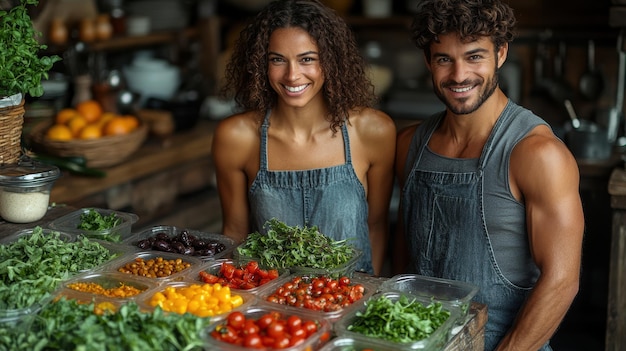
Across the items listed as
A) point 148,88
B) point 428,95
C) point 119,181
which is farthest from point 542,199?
point 148,88

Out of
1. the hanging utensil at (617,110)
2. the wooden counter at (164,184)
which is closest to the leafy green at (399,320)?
Result: the wooden counter at (164,184)

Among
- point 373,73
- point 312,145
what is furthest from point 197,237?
point 373,73

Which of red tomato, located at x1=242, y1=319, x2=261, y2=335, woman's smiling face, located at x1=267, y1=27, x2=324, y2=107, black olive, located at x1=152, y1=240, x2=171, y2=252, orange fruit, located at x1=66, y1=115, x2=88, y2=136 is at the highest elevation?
woman's smiling face, located at x1=267, y1=27, x2=324, y2=107

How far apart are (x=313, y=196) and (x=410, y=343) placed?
4.26 feet

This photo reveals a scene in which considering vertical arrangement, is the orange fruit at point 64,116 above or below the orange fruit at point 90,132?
above

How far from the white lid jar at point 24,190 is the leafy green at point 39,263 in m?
0.20

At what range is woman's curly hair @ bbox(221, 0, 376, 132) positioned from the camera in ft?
10.5

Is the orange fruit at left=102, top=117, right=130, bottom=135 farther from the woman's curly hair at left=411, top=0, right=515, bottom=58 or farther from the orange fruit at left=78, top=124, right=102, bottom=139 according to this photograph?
the woman's curly hair at left=411, top=0, right=515, bottom=58

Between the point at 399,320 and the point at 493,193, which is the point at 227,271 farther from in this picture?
the point at 493,193

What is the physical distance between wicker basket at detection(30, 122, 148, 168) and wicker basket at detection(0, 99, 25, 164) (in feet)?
5.03

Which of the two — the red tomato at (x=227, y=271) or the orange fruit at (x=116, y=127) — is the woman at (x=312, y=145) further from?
the orange fruit at (x=116, y=127)

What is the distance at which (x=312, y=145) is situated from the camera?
11.1 feet

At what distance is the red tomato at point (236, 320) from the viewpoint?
2.12 m

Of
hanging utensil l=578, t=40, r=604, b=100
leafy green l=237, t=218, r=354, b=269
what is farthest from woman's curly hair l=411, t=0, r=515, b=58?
hanging utensil l=578, t=40, r=604, b=100
